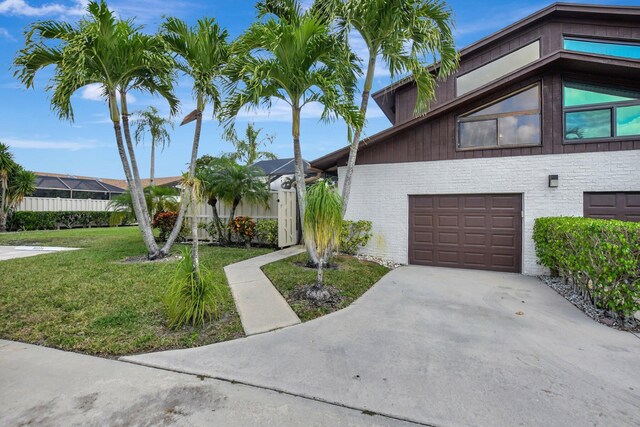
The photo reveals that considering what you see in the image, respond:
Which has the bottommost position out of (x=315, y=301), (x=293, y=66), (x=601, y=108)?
(x=315, y=301)

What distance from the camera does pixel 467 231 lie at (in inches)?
310

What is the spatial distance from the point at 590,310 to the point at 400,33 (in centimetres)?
606

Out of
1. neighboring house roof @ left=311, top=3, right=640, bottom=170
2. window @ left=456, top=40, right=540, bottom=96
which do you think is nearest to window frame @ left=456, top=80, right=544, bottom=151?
neighboring house roof @ left=311, top=3, right=640, bottom=170

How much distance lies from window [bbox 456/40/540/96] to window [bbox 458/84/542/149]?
2.70 metres

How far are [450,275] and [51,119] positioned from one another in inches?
394

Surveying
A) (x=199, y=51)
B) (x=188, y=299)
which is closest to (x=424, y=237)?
(x=188, y=299)

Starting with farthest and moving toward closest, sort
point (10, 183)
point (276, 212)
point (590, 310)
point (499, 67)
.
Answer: point (10, 183) < point (276, 212) < point (499, 67) < point (590, 310)

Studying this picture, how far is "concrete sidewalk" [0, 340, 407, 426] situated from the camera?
7.07 ft

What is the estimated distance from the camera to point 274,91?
6.79 m

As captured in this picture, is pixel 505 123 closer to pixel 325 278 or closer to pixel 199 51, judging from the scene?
pixel 325 278

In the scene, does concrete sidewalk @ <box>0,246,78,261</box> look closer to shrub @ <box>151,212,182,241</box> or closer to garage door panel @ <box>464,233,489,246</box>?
shrub @ <box>151,212,182,241</box>

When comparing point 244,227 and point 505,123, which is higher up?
point 505,123

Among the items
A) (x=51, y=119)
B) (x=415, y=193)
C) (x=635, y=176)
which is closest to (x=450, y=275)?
(x=415, y=193)

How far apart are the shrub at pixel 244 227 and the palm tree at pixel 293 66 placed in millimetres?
3298
